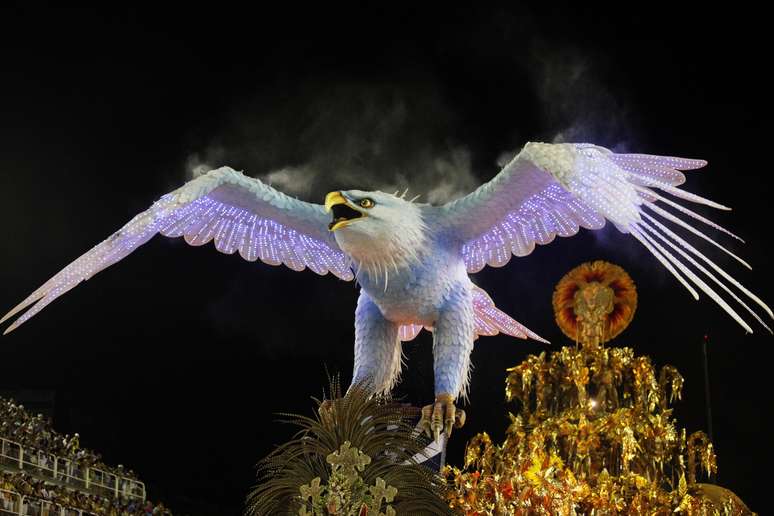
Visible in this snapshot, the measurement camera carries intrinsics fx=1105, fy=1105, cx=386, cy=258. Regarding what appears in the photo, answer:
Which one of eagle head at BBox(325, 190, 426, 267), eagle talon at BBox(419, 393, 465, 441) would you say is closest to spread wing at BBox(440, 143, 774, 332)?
eagle head at BBox(325, 190, 426, 267)

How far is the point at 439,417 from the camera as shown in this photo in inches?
251

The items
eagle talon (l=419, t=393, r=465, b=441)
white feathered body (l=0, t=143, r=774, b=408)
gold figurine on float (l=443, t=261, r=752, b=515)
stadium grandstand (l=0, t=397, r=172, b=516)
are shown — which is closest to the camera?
white feathered body (l=0, t=143, r=774, b=408)

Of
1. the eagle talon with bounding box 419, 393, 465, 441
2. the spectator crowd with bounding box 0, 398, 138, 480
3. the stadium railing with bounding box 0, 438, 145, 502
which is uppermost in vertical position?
the spectator crowd with bounding box 0, 398, 138, 480

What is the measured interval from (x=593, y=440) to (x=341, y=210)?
4185 mm

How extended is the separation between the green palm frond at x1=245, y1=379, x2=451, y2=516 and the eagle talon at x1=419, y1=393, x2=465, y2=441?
1022 millimetres

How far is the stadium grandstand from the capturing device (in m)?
10.5

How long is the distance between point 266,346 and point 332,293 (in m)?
1.10

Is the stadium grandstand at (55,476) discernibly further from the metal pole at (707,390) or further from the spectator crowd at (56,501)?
the metal pole at (707,390)

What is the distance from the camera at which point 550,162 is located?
622cm

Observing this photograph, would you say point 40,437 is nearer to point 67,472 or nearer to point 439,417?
point 67,472

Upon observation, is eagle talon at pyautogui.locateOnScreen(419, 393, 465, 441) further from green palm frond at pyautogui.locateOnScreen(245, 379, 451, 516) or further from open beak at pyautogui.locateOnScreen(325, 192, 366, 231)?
open beak at pyautogui.locateOnScreen(325, 192, 366, 231)

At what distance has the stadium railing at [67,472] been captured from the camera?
11435 mm

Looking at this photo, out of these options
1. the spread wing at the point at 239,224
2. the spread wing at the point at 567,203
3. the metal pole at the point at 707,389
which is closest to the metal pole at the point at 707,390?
the metal pole at the point at 707,389

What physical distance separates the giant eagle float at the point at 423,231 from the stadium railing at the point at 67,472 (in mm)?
5168
